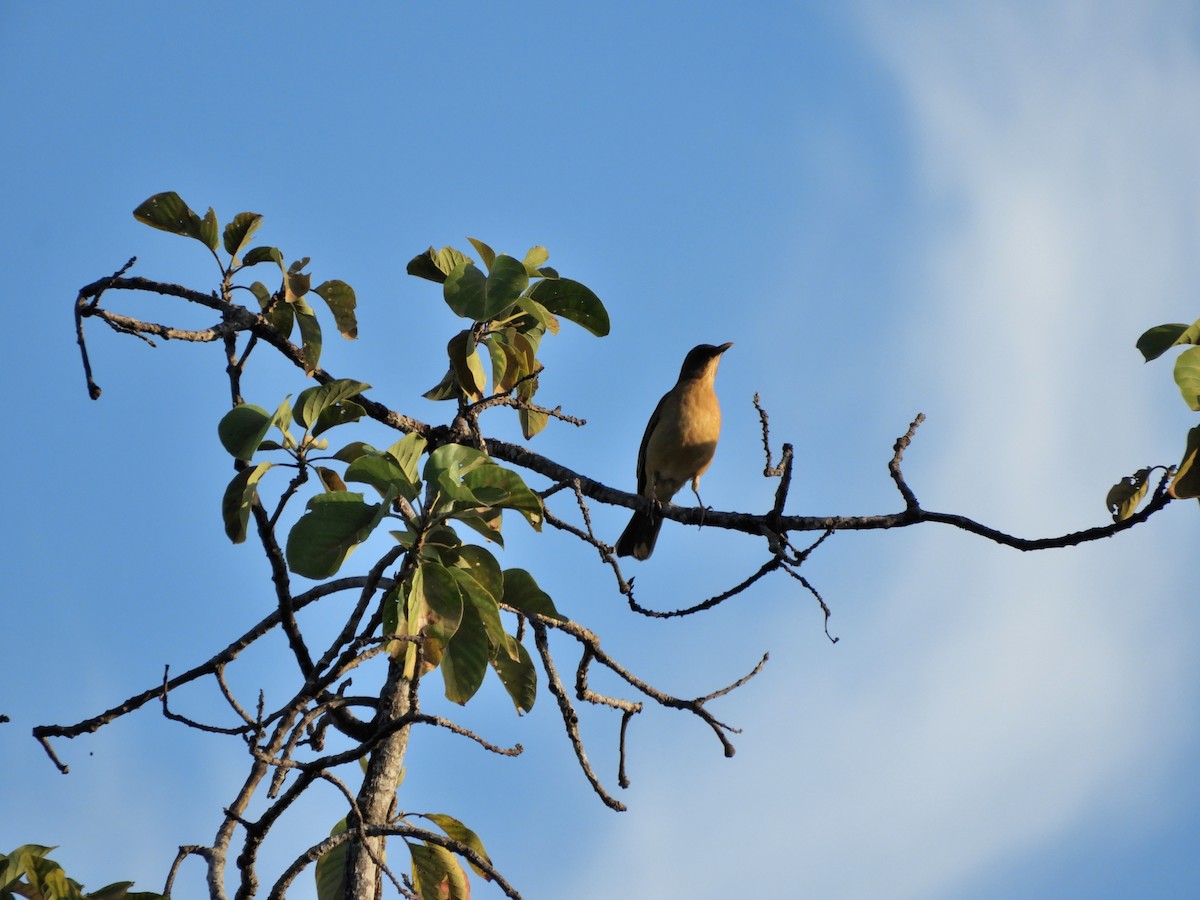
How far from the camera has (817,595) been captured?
13.9ft

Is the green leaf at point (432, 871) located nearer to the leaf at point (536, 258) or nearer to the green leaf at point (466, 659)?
the green leaf at point (466, 659)

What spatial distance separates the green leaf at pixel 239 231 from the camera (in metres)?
4.66

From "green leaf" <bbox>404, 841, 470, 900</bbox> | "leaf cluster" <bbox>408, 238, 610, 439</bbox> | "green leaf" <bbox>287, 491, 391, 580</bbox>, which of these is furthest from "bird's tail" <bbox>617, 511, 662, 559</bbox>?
"green leaf" <bbox>287, 491, 391, 580</bbox>

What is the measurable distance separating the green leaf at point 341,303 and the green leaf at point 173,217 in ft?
2.02

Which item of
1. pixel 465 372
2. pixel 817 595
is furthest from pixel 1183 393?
pixel 465 372

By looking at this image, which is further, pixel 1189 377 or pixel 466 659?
pixel 466 659

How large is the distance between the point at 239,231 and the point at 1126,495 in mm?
3571

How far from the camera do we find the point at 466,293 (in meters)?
4.47

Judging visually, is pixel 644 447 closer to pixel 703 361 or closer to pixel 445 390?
pixel 703 361

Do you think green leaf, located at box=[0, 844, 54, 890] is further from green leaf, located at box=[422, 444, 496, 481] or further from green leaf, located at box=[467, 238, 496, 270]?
green leaf, located at box=[467, 238, 496, 270]

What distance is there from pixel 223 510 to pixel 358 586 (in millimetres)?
586

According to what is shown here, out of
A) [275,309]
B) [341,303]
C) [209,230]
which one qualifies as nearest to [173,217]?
[209,230]

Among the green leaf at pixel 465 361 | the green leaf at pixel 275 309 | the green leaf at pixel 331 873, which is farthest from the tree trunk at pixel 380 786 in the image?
the green leaf at pixel 275 309

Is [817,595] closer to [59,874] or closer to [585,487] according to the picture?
[585,487]
